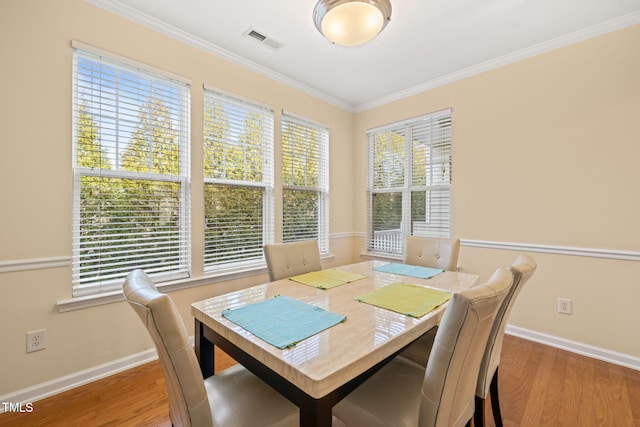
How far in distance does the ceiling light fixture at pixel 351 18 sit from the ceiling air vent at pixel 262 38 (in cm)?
86

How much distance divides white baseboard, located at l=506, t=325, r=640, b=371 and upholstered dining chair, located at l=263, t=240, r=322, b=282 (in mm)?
2118

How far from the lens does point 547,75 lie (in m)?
2.50

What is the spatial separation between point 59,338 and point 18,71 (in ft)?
5.62

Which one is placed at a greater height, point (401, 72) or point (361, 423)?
point (401, 72)

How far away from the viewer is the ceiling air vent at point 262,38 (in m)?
2.34

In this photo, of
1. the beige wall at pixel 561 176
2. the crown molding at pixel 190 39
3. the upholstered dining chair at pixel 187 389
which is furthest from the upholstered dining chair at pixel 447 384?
the crown molding at pixel 190 39

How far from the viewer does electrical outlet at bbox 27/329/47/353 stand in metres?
1.73

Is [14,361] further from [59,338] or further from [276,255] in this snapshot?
[276,255]

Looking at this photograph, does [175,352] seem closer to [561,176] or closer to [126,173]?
[126,173]

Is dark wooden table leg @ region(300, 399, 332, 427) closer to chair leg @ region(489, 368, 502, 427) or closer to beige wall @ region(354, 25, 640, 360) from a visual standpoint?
chair leg @ region(489, 368, 502, 427)

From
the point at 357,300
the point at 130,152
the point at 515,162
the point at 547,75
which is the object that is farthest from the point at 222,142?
the point at 547,75

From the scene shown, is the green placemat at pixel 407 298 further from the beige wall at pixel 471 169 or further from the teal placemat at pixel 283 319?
the beige wall at pixel 471 169

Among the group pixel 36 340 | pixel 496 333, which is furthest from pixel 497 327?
pixel 36 340

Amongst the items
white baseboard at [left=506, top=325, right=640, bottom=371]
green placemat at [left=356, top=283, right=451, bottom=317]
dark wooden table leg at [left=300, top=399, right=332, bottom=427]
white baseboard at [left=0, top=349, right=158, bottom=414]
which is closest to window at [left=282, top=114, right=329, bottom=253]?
white baseboard at [left=0, top=349, right=158, bottom=414]
